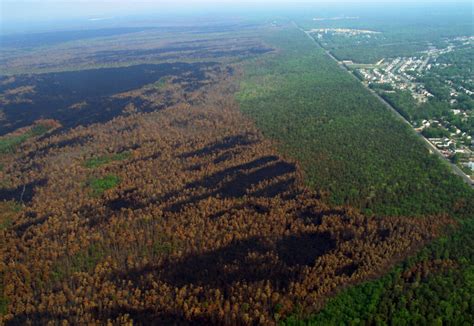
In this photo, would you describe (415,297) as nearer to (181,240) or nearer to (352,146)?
(181,240)

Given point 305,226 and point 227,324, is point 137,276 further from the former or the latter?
point 305,226

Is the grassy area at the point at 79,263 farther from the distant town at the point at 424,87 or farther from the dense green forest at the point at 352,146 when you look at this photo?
the distant town at the point at 424,87

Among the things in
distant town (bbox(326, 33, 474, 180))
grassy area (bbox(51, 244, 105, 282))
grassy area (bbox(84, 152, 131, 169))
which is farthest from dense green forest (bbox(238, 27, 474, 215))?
grassy area (bbox(51, 244, 105, 282))

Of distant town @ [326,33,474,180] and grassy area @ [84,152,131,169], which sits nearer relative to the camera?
grassy area @ [84,152,131,169]

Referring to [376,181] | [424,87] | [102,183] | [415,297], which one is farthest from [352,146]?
[424,87]

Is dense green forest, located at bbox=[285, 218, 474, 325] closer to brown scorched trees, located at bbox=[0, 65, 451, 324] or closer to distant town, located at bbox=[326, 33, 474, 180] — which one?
brown scorched trees, located at bbox=[0, 65, 451, 324]

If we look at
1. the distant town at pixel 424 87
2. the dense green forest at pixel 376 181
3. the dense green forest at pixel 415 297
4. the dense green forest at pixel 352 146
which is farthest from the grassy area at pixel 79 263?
the distant town at pixel 424 87
